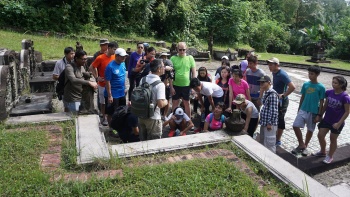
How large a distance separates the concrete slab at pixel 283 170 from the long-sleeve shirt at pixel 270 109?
78 cm

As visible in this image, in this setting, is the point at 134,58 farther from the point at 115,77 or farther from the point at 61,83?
the point at 61,83

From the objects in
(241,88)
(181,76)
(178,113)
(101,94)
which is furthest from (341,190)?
(101,94)

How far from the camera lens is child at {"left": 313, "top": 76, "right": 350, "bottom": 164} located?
4496 mm

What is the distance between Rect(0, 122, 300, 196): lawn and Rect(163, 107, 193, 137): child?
1.58 m

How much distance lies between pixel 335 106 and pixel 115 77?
144 inches

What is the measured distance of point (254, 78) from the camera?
5.69 metres

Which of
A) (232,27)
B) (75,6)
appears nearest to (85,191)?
(75,6)

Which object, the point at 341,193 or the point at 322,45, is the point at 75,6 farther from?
the point at 322,45

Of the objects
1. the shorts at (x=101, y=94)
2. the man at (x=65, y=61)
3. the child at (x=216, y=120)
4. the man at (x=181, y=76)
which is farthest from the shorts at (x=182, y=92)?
the man at (x=65, y=61)

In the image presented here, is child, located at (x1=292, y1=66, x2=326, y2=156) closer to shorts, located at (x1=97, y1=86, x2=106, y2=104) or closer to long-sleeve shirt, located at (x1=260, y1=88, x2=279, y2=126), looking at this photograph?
long-sleeve shirt, located at (x1=260, y1=88, x2=279, y2=126)

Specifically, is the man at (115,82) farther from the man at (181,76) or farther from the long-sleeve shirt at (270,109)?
the long-sleeve shirt at (270,109)

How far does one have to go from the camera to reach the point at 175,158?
3500 millimetres

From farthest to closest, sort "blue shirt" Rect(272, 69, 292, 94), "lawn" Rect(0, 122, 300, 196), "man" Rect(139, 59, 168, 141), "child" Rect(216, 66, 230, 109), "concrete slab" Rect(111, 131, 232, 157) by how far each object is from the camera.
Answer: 1. "child" Rect(216, 66, 230, 109)
2. "blue shirt" Rect(272, 69, 292, 94)
3. "man" Rect(139, 59, 168, 141)
4. "concrete slab" Rect(111, 131, 232, 157)
5. "lawn" Rect(0, 122, 300, 196)

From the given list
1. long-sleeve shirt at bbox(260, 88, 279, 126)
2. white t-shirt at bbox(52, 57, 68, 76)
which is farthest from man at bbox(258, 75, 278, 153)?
white t-shirt at bbox(52, 57, 68, 76)
